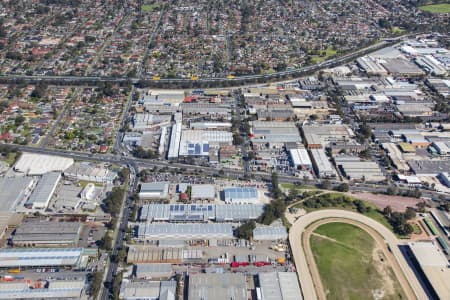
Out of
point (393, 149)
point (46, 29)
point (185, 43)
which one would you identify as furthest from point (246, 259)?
point (46, 29)

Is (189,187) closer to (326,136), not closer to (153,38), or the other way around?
(326,136)

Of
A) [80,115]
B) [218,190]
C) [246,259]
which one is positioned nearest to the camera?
[246,259]

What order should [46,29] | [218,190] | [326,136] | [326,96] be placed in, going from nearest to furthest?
[218,190]
[326,136]
[326,96]
[46,29]

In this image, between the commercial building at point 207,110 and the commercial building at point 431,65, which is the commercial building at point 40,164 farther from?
the commercial building at point 431,65

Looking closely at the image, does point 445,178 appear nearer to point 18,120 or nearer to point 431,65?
point 431,65

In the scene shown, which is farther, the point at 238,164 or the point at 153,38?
the point at 153,38

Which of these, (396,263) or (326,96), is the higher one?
(326,96)

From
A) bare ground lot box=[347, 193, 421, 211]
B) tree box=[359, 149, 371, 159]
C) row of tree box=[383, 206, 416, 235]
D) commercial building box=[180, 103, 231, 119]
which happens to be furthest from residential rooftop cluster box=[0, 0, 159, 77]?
row of tree box=[383, 206, 416, 235]
